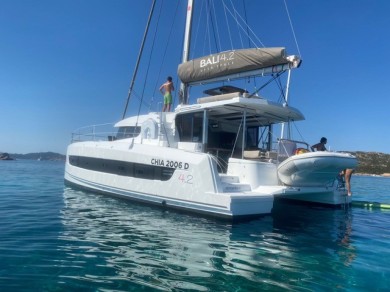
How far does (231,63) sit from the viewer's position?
9625 millimetres

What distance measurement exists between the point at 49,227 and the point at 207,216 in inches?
143

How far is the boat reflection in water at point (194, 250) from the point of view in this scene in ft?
13.4

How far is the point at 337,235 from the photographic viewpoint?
7.15 metres

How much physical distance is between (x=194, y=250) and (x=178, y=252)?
1.04ft

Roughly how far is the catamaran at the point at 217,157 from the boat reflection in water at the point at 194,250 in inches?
27.3

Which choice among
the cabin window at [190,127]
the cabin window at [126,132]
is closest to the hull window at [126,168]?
the cabin window at [126,132]

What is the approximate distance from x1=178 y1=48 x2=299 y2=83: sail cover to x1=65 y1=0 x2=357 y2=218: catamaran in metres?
0.03

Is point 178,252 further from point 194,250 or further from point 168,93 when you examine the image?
point 168,93

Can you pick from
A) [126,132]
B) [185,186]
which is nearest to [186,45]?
[126,132]

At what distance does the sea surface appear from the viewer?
3984 mm

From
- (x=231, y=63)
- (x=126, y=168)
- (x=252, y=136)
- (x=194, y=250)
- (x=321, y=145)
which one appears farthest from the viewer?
(x=252, y=136)

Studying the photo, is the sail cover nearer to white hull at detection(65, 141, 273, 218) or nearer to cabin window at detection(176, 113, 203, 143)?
cabin window at detection(176, 113, 203, 143)

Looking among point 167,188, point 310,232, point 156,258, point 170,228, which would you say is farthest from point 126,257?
point 310,232

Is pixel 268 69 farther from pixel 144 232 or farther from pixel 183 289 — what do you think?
pixel 183 289
